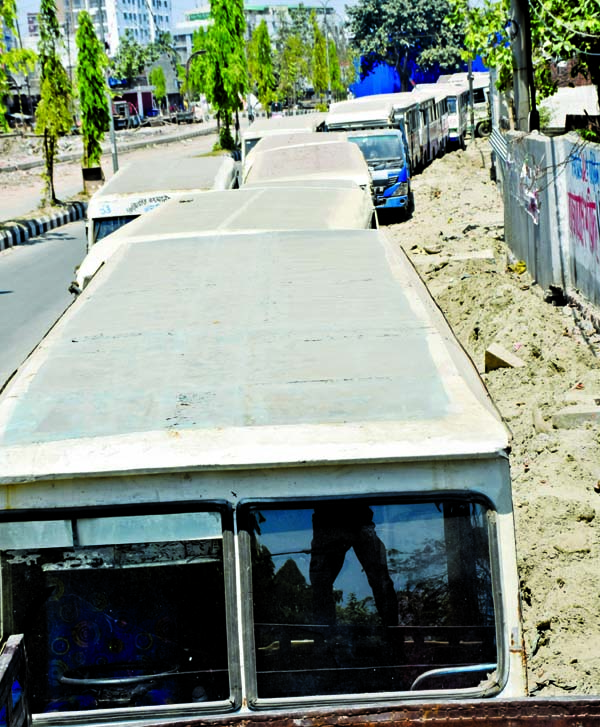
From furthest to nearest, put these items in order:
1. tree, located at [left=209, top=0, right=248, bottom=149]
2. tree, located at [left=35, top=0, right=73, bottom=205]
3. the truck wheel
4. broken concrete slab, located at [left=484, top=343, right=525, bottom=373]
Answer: tree, located at [left=209, top=0, right=248, bottom=149] → the truck wheel → tree, located at [left=35, top=0, right=73, bottom=205] → broken concrete slab, located at [left=484, top=343, right=525, bottom=373]

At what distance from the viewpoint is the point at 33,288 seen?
58.6ft

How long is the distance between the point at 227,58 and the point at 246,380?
48404mm

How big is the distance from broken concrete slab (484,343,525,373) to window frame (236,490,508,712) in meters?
6.99

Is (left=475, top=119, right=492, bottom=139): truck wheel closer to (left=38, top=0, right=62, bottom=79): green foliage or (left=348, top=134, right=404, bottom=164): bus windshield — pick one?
(left=38, top=0, right=62, bottom=79): green foliage

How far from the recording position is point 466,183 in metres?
29.5

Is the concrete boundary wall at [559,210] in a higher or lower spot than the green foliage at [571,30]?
lower

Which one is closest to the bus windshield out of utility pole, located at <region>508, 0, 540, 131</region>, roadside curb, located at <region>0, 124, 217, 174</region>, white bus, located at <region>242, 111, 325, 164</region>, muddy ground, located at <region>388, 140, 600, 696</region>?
white bus, located at <region>242, 111, 325, 164</region>

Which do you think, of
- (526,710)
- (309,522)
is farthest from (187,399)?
(526,710)

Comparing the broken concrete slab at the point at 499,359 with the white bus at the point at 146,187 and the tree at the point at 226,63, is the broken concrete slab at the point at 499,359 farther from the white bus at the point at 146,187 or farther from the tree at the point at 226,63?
the tree at the point at 226,63

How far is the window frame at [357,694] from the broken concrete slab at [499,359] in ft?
22.9

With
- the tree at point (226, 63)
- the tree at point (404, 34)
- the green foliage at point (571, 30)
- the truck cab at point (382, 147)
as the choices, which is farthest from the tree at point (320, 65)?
the green foliage at point (571, 30)

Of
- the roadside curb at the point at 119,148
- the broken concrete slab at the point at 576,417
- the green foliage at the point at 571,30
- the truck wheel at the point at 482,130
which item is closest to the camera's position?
the broken concrete slab at the point at 576,417

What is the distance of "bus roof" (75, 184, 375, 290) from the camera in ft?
27.2

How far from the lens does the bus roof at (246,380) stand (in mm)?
2973
